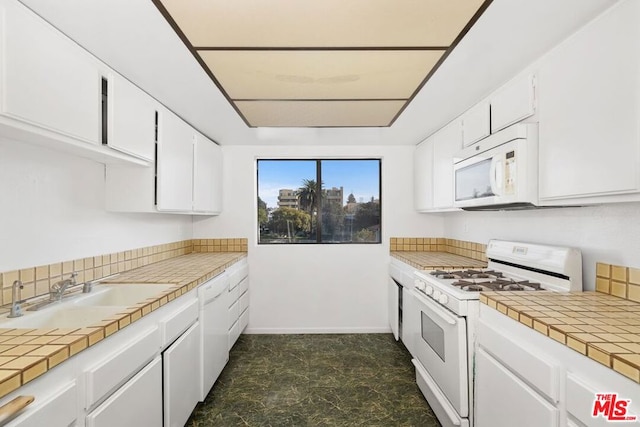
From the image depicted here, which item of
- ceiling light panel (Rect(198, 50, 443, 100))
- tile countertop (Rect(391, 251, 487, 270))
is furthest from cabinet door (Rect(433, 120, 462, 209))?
ceiling light panel (Rect(198, 50, 443, 100))

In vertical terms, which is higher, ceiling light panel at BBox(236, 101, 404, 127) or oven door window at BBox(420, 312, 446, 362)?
ceiling light panel at BBox(236, 101, 404, 127)

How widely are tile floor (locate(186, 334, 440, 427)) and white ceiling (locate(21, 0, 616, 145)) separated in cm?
223

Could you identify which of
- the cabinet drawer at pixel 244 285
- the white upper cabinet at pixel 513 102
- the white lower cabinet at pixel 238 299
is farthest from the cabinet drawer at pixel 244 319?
the white upper cabinet at pixel 513 102

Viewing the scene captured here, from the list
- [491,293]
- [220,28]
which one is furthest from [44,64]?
[491,293]

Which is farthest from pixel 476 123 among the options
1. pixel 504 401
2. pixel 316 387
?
pixel 316 387

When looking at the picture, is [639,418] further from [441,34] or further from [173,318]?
[173,318]

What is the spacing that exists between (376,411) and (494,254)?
1.44 metres

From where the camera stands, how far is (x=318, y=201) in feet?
13.0

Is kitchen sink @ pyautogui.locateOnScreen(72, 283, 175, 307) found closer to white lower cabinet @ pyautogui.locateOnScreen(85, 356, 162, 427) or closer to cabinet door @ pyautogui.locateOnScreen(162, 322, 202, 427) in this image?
cabinet door @ pyautogui.locateOnScreen(162, 322, 202, 427)

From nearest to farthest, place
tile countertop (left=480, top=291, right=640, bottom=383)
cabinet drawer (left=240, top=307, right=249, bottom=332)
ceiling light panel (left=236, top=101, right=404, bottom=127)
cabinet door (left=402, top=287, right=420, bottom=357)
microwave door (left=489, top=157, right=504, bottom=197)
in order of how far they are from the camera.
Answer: tile countertop (left=480, top=291, right=640, bottom=383)
microwave door (left=489, top=157, right=504, bottom=197)
ceiling light panel (left=236, top=101, right=404, bottom=127)
cabinet door (left=402, top=287, right=420, bottom=357)
cabinet drawer (left=240, top=307, right=249, bottom=332)

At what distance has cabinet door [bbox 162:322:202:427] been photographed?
5.68 ft

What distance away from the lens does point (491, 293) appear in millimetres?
1729

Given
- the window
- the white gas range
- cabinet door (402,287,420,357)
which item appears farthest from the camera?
the window

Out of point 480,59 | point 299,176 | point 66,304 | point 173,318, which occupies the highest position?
point 480,59
